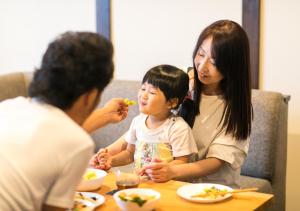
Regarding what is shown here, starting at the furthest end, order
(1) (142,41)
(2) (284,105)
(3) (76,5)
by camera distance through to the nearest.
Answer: (3) (76,5) < (1) (142,41) < (2) (284,105)

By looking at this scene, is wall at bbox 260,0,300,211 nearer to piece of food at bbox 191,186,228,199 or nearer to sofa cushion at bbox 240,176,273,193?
sofa cushion at bbox 240,176,273,193

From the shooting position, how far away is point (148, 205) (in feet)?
4.99

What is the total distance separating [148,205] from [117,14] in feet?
7.10

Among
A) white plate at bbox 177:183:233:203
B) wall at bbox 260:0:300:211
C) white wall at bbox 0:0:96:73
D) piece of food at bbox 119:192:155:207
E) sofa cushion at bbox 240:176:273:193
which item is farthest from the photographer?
white wall at bbox 0:0:96:73

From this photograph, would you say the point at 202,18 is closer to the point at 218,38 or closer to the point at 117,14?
the point at 117,14

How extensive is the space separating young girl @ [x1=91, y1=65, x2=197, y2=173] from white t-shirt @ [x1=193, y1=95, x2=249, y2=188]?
0.08 meters

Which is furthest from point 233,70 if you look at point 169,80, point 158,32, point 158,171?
point 158,32

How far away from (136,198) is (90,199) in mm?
191

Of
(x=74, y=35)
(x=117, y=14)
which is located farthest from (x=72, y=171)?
(x=117, y=14)

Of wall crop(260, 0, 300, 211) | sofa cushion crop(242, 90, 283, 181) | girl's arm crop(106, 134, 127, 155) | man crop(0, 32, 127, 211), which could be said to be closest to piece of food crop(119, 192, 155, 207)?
man crop(0, 32, 127, 211)

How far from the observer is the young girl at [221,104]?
78.4 inches

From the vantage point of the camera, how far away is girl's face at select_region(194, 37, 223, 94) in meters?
2.01

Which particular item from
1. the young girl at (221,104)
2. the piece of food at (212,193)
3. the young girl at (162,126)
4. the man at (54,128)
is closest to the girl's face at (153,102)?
the young girl at (162,126)

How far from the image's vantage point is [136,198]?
152cm
